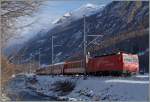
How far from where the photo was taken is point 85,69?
38.9 m

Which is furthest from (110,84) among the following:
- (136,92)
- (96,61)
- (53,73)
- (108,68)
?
(53,73)

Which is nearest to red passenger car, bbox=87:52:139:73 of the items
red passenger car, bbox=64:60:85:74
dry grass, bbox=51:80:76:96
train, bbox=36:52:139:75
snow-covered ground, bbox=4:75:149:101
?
train, bbox=36:52:139:75

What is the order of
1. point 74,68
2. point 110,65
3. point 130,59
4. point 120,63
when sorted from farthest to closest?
point 74,68, point 110,65, point 130,59, point 120,63

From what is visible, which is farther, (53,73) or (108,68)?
(53,73)

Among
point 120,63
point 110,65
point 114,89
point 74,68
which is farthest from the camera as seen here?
point 74,68

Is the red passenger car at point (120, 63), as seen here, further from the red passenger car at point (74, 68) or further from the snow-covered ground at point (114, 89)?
the red passenger car at point (74, 68)

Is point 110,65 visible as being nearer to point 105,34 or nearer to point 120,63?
point 120,63

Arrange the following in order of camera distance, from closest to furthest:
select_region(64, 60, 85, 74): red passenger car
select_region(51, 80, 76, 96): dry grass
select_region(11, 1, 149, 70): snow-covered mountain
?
1. select_region(11, 1, 149, 70): snow-covered mountain
2. select_region(51, 80, 76, 96): dry grass
3. select_region(64, 60, 85, 74): red passenger car

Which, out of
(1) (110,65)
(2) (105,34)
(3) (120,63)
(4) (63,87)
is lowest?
(4) (63,87)

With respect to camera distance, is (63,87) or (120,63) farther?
(63,87)

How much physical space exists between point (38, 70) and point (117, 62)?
3068 cm

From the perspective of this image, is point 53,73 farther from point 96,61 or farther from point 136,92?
point 136,92

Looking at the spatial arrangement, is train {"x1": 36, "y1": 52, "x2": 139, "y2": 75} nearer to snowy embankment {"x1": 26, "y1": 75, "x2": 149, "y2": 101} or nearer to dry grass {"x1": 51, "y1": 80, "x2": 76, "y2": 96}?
snowy embankment {"x1": 26, "y1": 75, "x2": 149, "y2": 101}

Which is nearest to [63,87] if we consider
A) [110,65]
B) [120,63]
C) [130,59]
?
[110,65]
